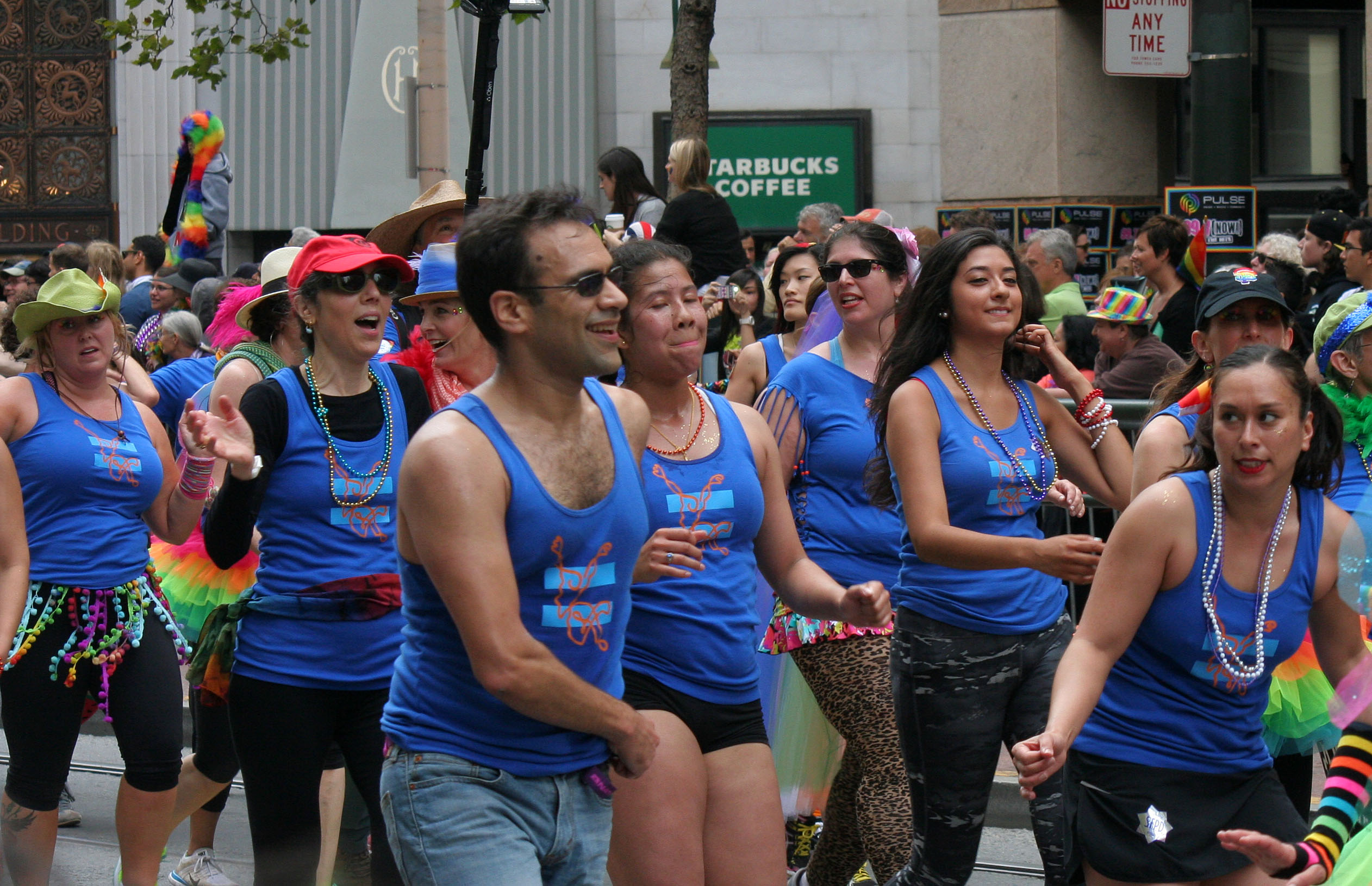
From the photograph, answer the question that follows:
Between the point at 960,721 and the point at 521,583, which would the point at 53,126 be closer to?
the point at 960,721

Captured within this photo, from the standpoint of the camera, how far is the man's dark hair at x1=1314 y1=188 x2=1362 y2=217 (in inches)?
422

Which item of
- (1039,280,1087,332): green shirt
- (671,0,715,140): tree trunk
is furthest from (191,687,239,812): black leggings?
(671,0,715,140): tree trunk

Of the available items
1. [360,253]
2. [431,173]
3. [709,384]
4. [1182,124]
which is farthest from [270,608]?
[1182,124]

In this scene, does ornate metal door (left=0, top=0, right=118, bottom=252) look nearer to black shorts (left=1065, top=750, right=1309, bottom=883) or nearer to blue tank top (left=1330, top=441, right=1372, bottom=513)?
blue tank top (left=1330, top=441, right=1372, bottom=513)

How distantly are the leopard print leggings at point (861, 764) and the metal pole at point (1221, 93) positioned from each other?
4179 millimetres

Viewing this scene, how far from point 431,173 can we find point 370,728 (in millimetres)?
6275

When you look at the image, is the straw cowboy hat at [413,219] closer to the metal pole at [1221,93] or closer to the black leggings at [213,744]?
the black leggings at [213,744]

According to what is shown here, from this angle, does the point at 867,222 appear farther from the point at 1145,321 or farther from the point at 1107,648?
the point at 1145,321

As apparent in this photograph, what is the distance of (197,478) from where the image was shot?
4.79m

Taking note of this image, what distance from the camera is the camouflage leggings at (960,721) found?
438 cm

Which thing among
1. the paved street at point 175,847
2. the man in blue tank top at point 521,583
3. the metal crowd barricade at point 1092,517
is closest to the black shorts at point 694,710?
the man in blue tank top at point 521,583

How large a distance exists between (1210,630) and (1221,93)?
16.4ft

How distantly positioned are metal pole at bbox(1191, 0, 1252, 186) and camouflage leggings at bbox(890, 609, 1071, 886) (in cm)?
436

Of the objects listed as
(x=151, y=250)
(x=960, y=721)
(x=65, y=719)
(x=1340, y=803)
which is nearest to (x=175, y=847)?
(x=65, y=719)
